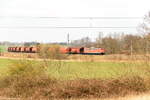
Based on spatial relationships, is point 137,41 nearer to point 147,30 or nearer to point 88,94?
point 147,30

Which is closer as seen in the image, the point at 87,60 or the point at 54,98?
the point at 54,98

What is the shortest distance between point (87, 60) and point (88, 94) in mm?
6659

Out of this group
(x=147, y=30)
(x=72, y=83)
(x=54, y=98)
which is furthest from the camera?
(x=147, y=30)

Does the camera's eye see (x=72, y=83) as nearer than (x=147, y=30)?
Yes

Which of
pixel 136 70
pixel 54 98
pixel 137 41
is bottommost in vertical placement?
pixel 54 98

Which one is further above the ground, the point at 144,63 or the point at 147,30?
the point at 147,30

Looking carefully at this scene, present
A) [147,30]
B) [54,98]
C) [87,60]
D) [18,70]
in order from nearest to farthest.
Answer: [54,98] < [18,70] < [147,30] < [87,60]

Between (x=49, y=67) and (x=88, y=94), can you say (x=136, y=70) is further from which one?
(x=49, y=67)

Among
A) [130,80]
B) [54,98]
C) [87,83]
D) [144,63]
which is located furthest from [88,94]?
[144,63]

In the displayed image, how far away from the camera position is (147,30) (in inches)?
594

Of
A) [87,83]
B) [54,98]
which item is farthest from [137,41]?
[54,98]

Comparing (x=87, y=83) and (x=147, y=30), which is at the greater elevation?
(x=147, y=30)

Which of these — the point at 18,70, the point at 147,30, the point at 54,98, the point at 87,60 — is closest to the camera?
the point at 54,98

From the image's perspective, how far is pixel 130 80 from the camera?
1186 cm
